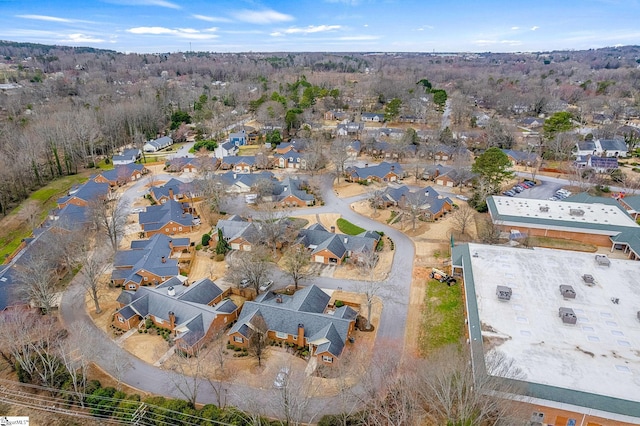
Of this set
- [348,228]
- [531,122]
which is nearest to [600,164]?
[531,122]

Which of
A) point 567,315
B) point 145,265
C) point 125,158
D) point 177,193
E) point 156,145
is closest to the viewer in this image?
point 567,315

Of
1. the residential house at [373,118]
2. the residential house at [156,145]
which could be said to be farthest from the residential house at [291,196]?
the residential house at [373,118]

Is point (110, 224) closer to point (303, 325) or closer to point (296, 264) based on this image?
point (296, 264)

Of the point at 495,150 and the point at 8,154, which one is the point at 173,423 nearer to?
the point at 495,150

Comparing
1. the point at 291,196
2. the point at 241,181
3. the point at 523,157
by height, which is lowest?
the point at 291,196

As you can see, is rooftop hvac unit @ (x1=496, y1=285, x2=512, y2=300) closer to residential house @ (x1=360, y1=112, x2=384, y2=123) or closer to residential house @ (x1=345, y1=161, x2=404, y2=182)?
residential house @ (x1=345, y1=161, x2=404, y2=182)

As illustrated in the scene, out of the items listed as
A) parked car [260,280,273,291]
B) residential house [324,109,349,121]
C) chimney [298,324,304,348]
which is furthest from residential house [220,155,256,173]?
chimney [298,324,304,348]

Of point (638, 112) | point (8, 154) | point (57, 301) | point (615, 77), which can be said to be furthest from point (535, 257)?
point (615, 77)
